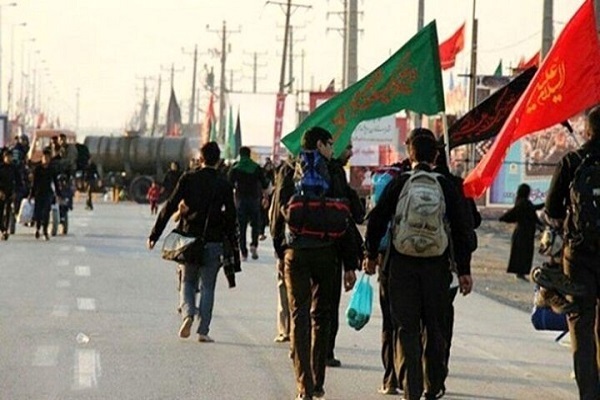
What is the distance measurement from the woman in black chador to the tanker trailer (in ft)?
148

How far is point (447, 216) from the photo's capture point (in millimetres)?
10789

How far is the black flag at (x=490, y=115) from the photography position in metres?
13.7

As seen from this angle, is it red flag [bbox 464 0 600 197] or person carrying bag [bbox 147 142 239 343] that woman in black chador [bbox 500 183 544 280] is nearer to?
person carrying bag [bbox 147 142 239 343]

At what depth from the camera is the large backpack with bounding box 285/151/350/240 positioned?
37.6ft

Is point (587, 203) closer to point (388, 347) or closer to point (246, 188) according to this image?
point (388, 347)

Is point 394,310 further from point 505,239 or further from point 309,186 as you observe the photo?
point 505,239

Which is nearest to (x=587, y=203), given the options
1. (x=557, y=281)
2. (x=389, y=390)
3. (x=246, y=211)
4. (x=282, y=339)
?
(x=557, y=281)

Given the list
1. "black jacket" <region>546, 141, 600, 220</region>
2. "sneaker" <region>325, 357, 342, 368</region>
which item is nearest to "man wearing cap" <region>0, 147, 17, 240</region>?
"sneaker" <region>325, 357, 342, 368</region>

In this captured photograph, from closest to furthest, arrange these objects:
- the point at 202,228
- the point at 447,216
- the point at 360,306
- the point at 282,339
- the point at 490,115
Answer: the point at 447,216, the point at 360,306, the point at 490,115, the point at 202,228, the point at 282,339

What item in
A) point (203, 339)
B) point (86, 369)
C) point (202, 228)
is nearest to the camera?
point (86, 369)

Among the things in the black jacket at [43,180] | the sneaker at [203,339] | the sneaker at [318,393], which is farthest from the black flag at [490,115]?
the black jacket at [43,180]

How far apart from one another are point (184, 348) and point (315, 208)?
3707 millimetres

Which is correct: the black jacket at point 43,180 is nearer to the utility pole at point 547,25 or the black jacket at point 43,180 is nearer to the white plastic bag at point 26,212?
the white plastic bag at point 26,212

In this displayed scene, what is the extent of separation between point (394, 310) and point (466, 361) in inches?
158
